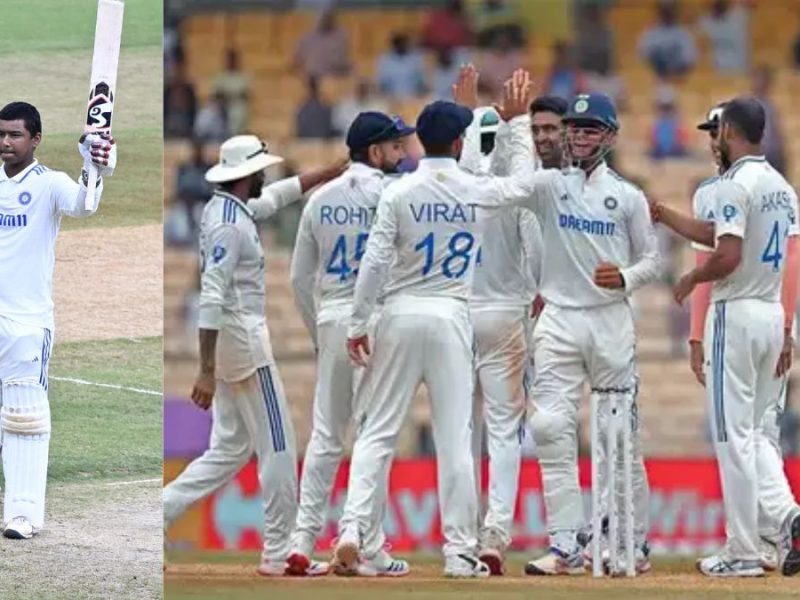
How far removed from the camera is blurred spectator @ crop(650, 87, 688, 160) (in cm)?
1332

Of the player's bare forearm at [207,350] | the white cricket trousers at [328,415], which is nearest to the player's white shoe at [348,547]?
the white cricket trousers at [328,415]

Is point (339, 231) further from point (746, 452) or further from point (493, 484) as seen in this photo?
point (746, 452)

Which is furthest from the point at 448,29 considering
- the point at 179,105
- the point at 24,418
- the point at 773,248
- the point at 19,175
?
the point at 24,418

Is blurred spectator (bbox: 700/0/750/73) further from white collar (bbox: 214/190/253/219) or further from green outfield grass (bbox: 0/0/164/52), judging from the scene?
green outfield grass (bbox: 0/0/164/52)

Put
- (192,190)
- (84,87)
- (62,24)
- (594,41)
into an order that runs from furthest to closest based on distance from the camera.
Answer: (594,41) < (192,190) < (84,87) < (62,24)

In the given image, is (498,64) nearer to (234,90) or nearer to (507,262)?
(234,90)

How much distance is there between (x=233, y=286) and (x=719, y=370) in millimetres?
1698

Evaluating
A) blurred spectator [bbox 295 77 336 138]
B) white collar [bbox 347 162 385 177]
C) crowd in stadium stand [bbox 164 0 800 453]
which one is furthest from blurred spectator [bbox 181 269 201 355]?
white collar [bbox 347 162 385 177]

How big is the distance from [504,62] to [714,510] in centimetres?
508

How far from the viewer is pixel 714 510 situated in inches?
372

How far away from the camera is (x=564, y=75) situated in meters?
13.8

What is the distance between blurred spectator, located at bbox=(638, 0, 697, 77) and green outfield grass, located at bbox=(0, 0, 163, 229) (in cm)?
812

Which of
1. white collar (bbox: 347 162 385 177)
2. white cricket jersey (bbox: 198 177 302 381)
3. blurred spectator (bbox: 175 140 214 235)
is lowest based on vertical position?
white cricket jersey (bbox: 198 177 302 381)

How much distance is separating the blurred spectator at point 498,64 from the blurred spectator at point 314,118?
1.04 metres
